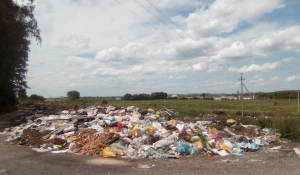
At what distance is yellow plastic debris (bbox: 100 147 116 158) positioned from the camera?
8.05m

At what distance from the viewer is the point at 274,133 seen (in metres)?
11.0

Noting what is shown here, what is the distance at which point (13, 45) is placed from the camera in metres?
17.8

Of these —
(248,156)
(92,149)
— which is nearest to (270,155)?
(248,156)

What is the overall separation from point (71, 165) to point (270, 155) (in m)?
5.71

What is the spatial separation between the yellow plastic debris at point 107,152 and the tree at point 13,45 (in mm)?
11818

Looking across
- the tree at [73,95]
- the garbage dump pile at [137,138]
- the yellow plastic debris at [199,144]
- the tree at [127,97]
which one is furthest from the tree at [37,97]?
the yellow plastic debris at [199,144]

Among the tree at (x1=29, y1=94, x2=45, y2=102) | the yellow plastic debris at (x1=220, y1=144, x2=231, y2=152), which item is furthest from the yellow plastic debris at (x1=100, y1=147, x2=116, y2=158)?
the tree at (x1=29, y1=94, x2=45, y2=102)

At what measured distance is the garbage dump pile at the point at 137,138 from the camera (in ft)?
27.6

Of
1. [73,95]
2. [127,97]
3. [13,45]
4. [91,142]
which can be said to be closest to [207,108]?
[73,95]

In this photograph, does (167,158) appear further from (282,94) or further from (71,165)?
(282,94)

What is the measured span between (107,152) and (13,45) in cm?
1306

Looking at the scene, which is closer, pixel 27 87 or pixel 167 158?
pixel 167 158

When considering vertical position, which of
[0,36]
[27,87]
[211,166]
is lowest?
[211,166]

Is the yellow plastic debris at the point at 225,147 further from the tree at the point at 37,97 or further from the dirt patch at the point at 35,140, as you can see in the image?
the tree at the point at 37,97
